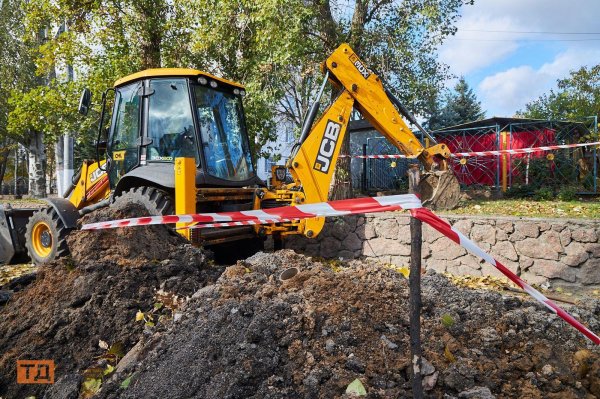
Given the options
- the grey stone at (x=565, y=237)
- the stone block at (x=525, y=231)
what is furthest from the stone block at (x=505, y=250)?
the grey stone at (x=565, y=237)

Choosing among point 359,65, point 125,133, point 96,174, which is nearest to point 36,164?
point 96,174

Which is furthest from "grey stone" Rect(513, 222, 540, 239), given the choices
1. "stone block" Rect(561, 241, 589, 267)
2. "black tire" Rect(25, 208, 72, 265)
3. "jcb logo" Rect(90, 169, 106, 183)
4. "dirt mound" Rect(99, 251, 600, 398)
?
"black tire" Rect(25, 208, 72, 265)

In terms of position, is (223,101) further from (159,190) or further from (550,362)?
(550,362)

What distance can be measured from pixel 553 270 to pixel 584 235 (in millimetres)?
605

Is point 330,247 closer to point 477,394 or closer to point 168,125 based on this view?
point 168,125

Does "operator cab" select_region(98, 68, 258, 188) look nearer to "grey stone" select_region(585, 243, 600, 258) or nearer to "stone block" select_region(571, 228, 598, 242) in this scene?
"stone block" select_region(571, 228, 598, 242)

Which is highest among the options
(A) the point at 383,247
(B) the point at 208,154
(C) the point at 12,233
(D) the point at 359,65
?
(D) the point at 359,65

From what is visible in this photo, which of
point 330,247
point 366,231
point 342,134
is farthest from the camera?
point 330,247

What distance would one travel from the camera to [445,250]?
22.6 feet

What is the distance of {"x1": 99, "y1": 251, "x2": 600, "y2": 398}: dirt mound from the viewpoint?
2.49m

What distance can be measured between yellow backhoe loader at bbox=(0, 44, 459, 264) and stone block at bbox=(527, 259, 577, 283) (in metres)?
1.49

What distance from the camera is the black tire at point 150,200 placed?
5125 millimetres

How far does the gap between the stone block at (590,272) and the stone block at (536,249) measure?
34 centimetres

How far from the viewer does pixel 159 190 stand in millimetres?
5434
